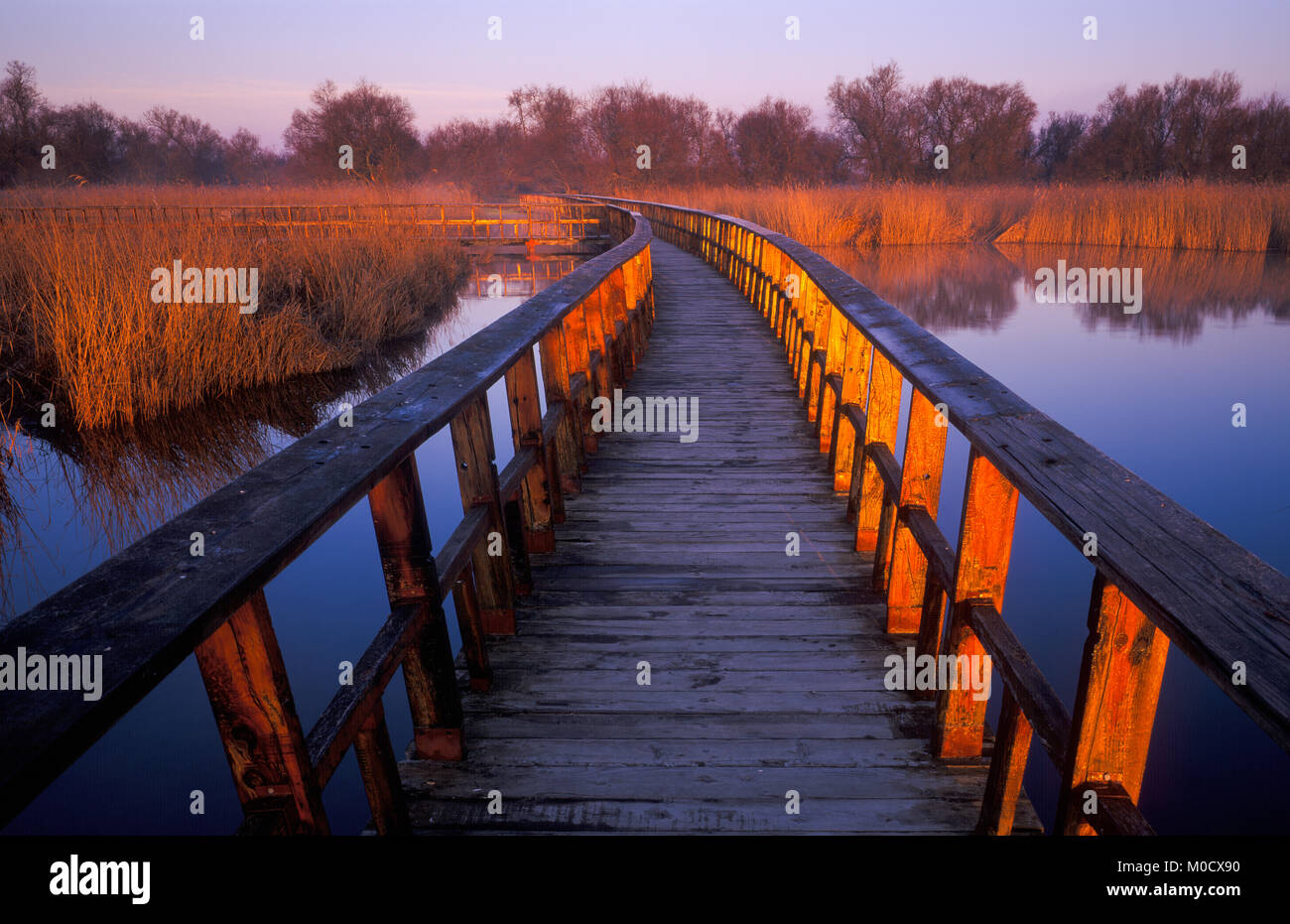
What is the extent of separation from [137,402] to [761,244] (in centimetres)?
725

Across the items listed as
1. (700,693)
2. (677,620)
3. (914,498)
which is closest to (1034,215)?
(914,498)

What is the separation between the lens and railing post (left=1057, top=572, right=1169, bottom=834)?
53.4 inches

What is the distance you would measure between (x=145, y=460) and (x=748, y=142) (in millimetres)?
55211

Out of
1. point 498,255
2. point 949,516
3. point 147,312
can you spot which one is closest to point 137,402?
point 147,312

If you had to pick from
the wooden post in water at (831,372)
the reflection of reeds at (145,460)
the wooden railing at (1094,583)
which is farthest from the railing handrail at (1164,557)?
the reflection of reeds at (145,460)

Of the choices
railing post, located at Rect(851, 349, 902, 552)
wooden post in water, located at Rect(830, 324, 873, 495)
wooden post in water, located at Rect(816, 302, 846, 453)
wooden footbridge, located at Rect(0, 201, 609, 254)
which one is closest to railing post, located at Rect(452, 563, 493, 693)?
railing post, located at Rect(851, 349, 902, 552)

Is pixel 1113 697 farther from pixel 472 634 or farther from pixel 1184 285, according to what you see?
pixel 1184 285

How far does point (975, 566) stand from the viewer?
2029mm

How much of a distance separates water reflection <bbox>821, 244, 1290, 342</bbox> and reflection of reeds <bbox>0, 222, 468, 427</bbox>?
33.9 ft

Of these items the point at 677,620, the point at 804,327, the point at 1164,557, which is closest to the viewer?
the point at 1164,557

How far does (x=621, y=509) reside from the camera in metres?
4.25

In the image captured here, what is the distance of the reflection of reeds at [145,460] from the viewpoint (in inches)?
271
